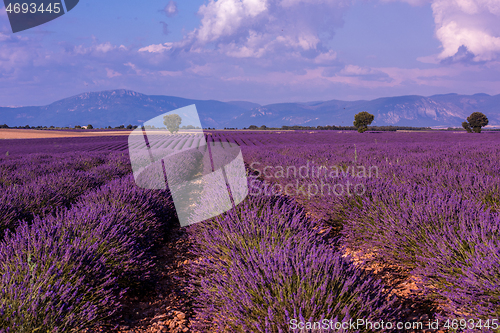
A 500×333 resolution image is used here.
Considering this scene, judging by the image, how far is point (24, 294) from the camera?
1413 millimetres

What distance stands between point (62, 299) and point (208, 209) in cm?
193

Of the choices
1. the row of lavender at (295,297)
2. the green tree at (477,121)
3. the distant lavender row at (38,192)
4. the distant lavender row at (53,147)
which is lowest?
the row of lavender at (295,297)

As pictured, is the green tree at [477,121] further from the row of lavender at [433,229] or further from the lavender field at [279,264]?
the lavender field at [279,264]

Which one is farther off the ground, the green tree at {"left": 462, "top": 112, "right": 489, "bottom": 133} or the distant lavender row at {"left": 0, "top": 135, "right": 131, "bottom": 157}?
the green tree at {"left": 462, "top": 112, "right": 489, "bottom": 133}

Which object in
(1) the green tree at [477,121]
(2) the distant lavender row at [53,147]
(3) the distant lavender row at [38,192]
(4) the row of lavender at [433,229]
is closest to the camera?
(4) the row of lavender at [433,229]

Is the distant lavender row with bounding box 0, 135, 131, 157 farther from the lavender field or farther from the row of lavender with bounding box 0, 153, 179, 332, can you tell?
the lavender field

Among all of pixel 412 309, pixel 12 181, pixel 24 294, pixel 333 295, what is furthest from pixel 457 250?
pixel 12 181

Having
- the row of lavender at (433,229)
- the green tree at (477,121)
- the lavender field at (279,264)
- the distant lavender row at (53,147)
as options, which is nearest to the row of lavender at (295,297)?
the lavender field at (279,264)

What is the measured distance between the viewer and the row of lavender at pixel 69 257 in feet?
4.73

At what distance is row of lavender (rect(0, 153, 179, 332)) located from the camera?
4.73ft

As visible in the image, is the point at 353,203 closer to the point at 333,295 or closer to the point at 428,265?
the point at 428,265

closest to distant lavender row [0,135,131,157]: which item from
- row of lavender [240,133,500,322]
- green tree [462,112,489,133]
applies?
row of lavender [240,133,500,322]

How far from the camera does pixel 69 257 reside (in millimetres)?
1827

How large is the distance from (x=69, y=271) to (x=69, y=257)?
95mm
